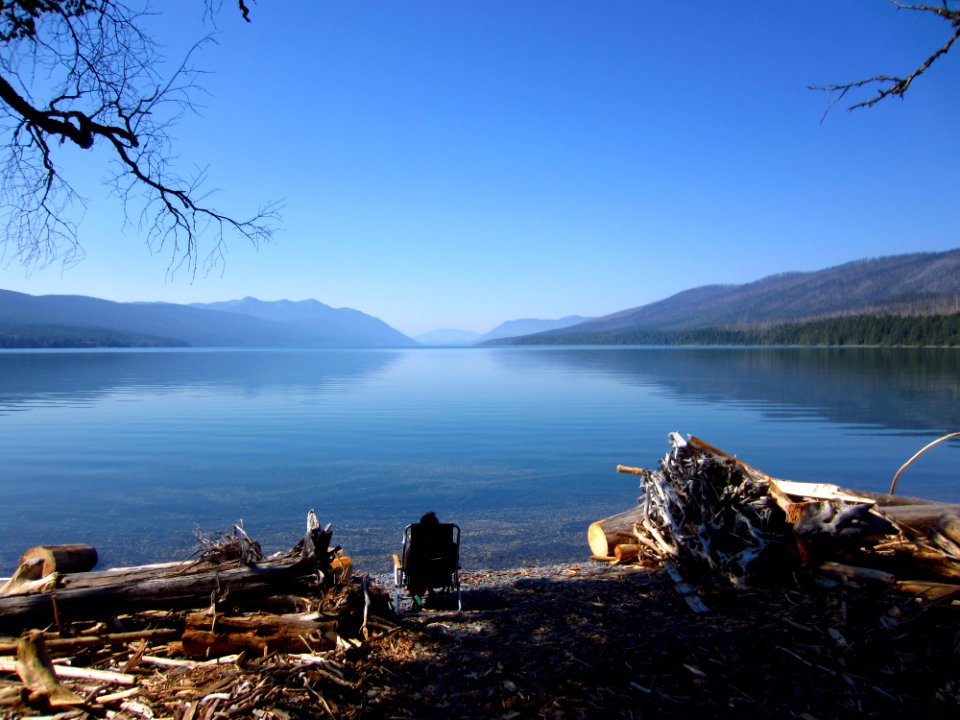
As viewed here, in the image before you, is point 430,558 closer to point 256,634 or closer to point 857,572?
point 256,634

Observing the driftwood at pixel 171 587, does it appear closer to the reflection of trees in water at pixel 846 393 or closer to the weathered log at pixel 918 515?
the weathered log at pixel 918 515

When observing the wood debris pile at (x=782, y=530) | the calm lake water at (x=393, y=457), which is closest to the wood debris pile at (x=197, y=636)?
the wood debris pile at (x=782, y=530)

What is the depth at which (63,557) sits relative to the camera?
419 inches

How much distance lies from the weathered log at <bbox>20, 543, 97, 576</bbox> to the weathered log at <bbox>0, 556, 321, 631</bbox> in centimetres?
304

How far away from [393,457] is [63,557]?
12974 millimetres

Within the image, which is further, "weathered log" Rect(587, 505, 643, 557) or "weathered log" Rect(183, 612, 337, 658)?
"weathered log" Rect(587, 505, 643, 557)

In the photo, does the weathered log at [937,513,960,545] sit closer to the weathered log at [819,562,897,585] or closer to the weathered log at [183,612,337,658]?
the weathered log at [819,562,897,585]

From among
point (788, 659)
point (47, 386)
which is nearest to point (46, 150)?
point (788, 659)

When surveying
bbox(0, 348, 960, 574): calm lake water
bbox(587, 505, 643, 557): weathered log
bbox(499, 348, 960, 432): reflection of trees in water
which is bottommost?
bbox(499, 348, 960, 432): reflection of trees in water

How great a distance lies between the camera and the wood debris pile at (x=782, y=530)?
7738 mm

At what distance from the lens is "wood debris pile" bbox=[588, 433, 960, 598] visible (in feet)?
25.4

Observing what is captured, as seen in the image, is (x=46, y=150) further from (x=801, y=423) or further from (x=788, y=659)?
(x=801, y=423)

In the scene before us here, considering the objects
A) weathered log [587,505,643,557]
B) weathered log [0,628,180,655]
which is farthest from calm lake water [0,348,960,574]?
weathered log [0,628,180,655]

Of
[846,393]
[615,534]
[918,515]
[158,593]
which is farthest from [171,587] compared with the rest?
[846,393]
